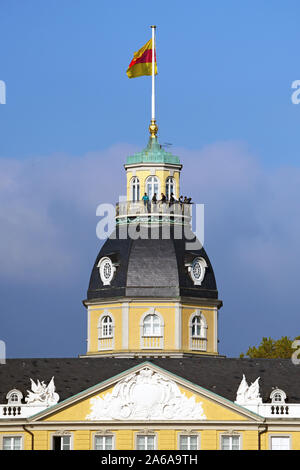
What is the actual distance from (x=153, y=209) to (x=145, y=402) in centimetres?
1484

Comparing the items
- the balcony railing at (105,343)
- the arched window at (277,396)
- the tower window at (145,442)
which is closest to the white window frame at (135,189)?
the balcony railing at (105,343)

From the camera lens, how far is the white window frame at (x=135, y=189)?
11531 centimetres

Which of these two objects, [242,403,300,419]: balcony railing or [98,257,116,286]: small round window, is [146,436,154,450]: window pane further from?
[98,257,116,286]: small round window

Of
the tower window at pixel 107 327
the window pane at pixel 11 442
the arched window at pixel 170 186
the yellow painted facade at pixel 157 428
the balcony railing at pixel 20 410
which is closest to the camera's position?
the window pane at pixel 11 442

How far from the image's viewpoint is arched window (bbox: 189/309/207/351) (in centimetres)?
11106

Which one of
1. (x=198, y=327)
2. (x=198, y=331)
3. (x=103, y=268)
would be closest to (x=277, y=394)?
(x=198, y=331)

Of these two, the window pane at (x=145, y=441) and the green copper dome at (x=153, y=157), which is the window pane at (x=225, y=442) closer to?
the window pane at (x=145, y=441)

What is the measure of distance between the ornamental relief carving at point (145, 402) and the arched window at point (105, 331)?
299 inches

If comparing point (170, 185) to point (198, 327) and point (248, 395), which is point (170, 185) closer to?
point (198, 327)

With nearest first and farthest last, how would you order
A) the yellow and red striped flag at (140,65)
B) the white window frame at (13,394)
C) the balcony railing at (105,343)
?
the white window frame at (13,394) → the balcony railing at (105,343) → the yellow and red striped flag at (140,65)

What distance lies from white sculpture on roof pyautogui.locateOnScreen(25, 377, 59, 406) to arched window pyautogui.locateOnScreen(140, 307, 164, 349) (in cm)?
901

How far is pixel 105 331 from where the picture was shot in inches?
4407
